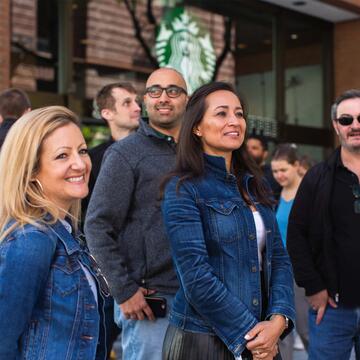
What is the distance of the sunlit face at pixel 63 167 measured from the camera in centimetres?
231

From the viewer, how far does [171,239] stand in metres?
2.85

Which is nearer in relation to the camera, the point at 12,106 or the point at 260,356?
the point at 260,356

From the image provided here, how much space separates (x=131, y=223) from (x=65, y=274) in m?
1.53

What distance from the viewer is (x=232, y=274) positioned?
9.28 ft

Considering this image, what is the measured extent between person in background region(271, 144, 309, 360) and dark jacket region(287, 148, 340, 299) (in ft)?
6.19

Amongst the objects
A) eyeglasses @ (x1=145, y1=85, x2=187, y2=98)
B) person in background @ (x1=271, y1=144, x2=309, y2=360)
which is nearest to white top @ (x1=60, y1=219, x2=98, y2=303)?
eyeglasses @ (x1=145, y1=85, x2=187, y2=98)

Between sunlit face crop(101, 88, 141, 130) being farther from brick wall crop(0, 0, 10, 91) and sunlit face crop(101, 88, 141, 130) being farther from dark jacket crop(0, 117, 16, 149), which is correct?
brick wall crop(0, 0, 10, 91)

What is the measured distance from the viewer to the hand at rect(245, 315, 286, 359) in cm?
274

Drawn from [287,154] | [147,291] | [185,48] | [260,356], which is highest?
[185,48]

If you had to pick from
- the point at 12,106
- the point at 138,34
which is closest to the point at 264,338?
the point at 12,106

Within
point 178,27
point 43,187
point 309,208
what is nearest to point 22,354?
point 43,187

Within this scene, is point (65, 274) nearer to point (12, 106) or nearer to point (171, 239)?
point (171, 239)

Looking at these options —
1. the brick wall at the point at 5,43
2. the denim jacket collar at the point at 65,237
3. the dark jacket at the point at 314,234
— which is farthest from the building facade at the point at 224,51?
the denim jacket collar at the point at 65,237

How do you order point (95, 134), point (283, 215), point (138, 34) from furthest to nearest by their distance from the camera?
point (138, 34)
point (95, 134)
point (283, 215)
